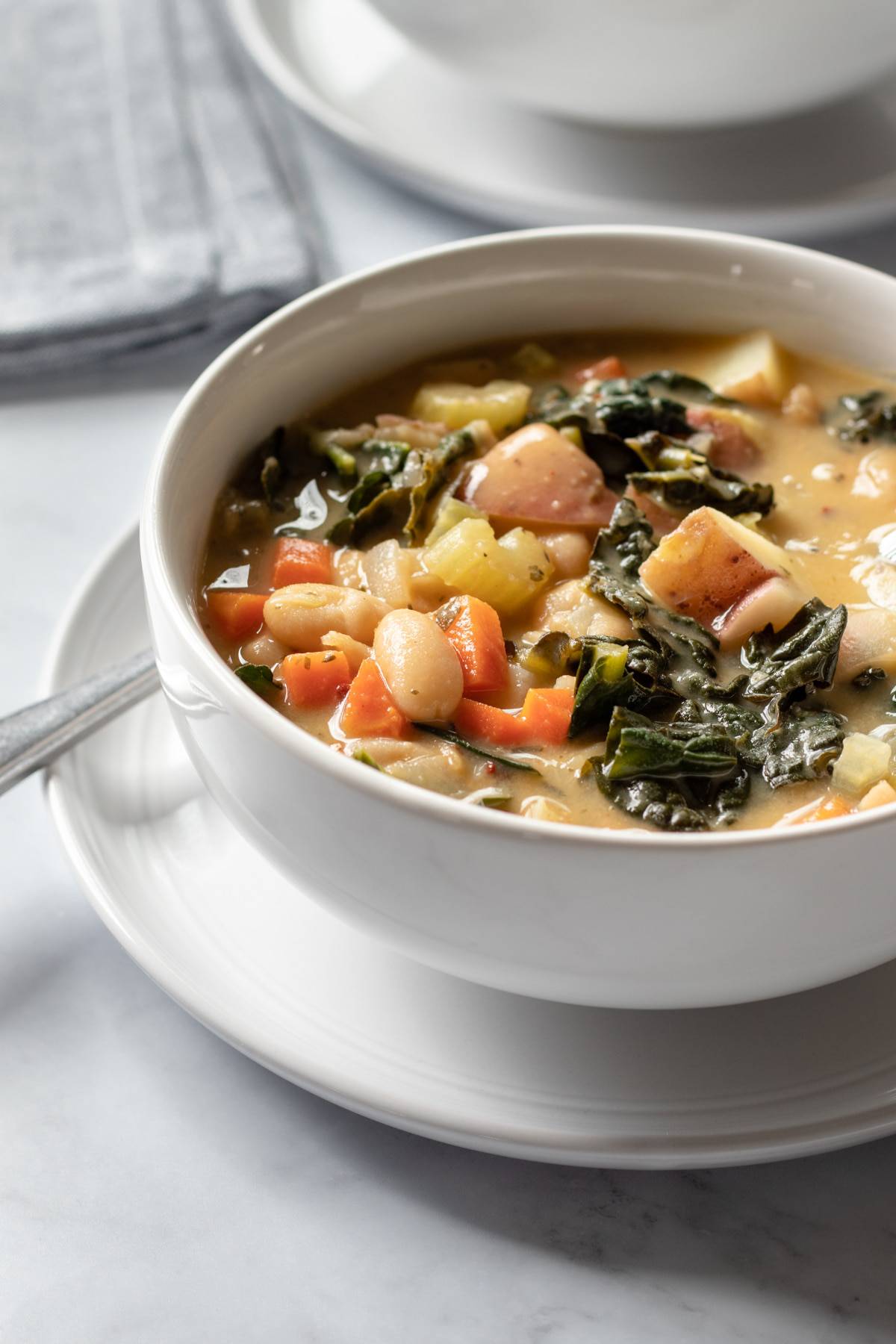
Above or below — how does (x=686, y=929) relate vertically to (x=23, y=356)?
above

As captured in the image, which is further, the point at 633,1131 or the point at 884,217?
the point at 884,217

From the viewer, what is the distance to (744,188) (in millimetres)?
4090

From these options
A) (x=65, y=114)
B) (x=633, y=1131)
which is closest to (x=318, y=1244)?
(x=633, y=1131)

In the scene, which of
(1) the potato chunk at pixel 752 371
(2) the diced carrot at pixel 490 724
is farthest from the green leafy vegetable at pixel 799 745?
(1) the potato chunk at pixel 752 371

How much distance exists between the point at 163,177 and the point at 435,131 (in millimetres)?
801

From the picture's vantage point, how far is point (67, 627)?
2.85 m

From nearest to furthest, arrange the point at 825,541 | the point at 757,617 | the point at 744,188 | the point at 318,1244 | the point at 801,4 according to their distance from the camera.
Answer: the point at 318,1244
the point at 757,617
the point at 825,541
the point at 801,4
the point at 744,188

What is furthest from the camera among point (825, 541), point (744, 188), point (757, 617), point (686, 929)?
point (744, 188)

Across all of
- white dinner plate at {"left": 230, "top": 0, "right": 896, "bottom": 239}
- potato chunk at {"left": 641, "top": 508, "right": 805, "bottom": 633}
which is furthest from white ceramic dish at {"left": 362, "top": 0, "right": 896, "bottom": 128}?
potato chunk at {"left": 641, "top": 508, "right": 805, "bottom": 633}

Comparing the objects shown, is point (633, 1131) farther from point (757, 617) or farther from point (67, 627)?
point (67, 627)

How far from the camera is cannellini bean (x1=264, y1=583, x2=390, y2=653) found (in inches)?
96.1

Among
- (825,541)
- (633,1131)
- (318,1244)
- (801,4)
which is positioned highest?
(801,4)

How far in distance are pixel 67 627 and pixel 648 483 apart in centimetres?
113

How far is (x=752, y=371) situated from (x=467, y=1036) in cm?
158
